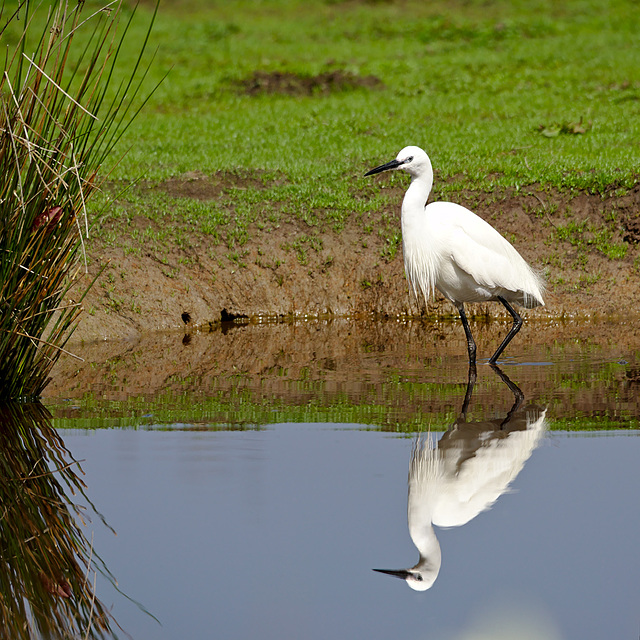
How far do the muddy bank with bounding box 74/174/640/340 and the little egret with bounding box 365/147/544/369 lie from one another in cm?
179

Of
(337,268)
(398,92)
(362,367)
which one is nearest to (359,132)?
(398,92)

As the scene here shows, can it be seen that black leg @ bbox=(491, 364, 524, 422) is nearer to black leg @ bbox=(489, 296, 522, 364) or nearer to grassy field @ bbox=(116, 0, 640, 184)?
black leg @ bbox=(489, 296, 522, 364)

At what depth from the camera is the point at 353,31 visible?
24.0 m

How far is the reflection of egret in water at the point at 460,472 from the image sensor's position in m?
4.11

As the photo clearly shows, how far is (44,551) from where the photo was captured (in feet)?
13.1

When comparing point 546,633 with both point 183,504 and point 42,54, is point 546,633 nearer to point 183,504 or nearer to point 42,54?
point 183,504

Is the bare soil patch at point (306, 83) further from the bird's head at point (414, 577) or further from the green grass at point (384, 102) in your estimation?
the bird's head at point (414, 577)

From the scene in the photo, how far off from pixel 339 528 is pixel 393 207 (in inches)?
291

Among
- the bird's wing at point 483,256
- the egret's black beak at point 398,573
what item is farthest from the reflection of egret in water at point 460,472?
the bird's wing at point 483,256

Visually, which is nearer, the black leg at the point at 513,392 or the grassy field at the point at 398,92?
the black leg at the point at 513,392

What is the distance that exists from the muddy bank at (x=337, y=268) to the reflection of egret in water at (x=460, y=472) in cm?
408

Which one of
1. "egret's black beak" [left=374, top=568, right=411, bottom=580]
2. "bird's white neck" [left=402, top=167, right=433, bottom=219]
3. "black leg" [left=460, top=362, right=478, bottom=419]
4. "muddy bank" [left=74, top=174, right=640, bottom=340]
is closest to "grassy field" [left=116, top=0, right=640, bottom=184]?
"muddy bank" [left=74, top=174, right=640, bottom=340]

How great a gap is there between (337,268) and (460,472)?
5742 mm

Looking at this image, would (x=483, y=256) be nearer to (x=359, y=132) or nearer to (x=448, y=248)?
(x=448, y=248)
